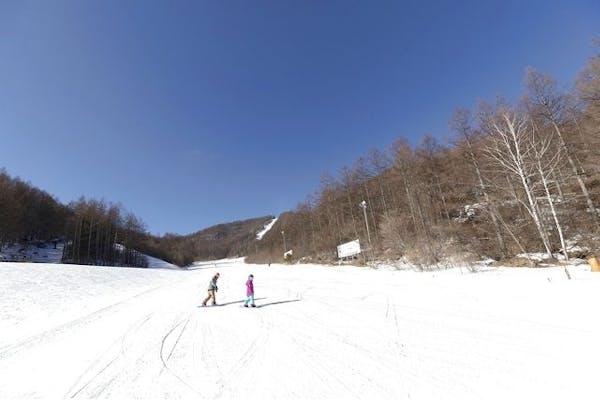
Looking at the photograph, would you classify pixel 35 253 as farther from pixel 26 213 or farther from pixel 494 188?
pixel 494 188

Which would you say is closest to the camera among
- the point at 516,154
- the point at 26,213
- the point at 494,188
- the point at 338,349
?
the point at 338,349

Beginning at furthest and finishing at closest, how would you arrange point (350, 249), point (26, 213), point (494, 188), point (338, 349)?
point (26, 213)
point (350, 249)
point (494, 188)
point (338, 349)

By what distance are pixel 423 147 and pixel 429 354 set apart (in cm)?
3715

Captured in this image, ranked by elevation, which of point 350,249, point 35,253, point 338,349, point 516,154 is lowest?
point 338,349

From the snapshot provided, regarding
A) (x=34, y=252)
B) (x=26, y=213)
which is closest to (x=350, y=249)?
(x=26, y=213)

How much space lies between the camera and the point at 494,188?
21859 millimetres

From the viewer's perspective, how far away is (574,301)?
7812 mm

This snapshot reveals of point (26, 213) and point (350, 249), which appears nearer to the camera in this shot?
point (350, 249)

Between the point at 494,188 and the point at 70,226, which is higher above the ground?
the point at 70,226

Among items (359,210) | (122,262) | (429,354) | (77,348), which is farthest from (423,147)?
(122,262)

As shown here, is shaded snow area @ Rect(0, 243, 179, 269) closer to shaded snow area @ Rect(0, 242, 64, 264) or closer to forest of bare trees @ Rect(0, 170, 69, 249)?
shaded snow area @ Rect(0, 242, 64, 264)

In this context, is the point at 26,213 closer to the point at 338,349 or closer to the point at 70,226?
the point at 70,226

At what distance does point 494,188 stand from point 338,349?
22.5 metres

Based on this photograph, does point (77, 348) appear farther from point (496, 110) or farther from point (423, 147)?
point (423, 147)
